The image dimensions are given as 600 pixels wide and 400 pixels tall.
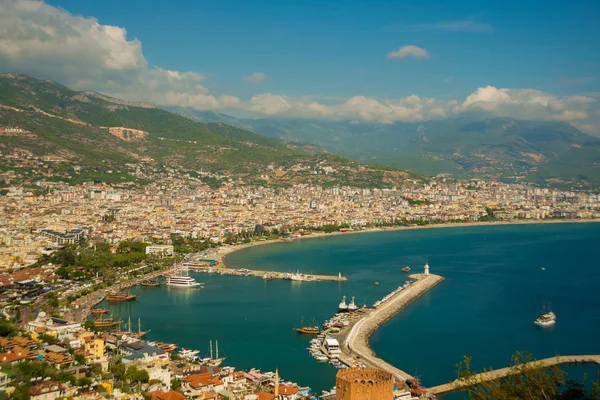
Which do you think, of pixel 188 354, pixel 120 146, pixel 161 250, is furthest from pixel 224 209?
pixel 188 354

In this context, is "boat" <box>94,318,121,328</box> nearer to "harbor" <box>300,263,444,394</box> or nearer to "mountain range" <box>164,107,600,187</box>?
"harbor" <box>300,263,444,394</box>

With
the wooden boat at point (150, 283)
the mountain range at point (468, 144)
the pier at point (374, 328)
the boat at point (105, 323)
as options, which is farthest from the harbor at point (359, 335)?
the mountain range at point (468, 144)

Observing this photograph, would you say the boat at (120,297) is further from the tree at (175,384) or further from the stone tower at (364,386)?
the stone tower at (364,386)

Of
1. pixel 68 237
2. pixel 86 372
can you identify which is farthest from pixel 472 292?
pixel 68 237

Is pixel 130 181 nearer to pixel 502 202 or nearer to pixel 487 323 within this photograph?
pixel 502 202

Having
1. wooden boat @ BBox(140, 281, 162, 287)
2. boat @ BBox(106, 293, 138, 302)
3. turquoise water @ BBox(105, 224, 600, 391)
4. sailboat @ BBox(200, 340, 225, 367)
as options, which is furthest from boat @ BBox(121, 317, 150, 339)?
wooden boat @ BBox(140, 281, 162, 287)

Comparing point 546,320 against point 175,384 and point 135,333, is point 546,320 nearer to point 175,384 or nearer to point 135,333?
point 175,384
